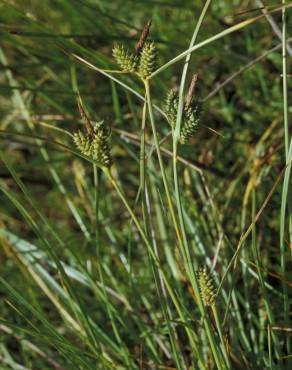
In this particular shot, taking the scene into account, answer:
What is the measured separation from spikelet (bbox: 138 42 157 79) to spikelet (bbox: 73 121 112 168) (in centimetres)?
7

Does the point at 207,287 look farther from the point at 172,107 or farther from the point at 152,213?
the point at 152,213

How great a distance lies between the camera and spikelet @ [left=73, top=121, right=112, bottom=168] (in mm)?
606

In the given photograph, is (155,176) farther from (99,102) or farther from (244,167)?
(99,102)

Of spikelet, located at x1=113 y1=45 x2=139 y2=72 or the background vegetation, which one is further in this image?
the background vegetation

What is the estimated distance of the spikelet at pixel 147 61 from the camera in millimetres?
591

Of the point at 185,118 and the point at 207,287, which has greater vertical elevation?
the point at 185,118

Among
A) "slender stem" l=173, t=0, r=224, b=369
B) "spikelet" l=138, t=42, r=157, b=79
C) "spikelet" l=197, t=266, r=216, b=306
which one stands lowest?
"spikelet" l=197, t=266, r=216, b=306

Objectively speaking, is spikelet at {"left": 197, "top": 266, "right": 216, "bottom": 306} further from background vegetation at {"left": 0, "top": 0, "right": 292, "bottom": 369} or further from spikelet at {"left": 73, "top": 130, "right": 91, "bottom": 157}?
spikelet at {"left": 73, "top": 130, "right": 91, "bottom": 157}

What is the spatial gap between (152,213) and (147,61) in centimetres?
→ 57

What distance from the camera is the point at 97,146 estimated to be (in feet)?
1.98

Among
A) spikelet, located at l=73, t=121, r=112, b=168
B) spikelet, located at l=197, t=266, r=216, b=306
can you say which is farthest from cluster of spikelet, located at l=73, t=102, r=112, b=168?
spikelet, located at l=197, t=266, r=216, b=306

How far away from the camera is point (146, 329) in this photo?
2.82 feet

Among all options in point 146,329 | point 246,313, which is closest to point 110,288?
point 146,329

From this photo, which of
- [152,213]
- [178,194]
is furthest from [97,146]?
[152,213]
